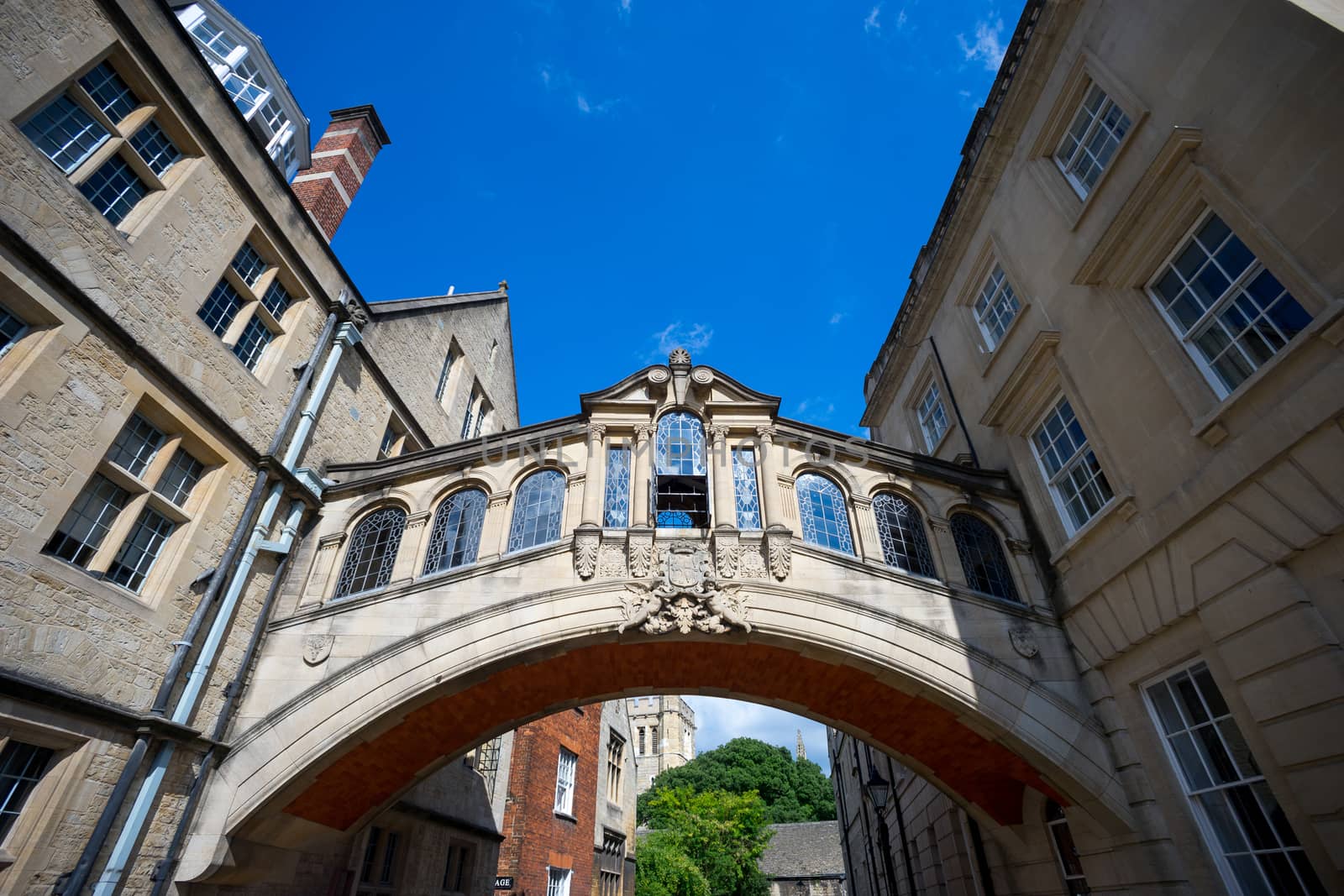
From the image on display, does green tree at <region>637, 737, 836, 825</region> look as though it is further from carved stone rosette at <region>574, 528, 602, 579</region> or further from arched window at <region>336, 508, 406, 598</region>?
carved stone rosette at <region>574, 528, 602, 579</region>

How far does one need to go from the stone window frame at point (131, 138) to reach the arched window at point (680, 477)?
7454 millimetres

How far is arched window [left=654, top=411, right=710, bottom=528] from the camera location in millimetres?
10586

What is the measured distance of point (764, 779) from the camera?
59062mm

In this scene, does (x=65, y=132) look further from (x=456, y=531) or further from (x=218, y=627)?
(x=456, y=531)

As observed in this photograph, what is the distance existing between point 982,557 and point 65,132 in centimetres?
1322

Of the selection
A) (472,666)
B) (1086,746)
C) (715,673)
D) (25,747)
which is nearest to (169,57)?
(25,747)

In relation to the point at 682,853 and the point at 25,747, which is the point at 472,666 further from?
the point at 682,853

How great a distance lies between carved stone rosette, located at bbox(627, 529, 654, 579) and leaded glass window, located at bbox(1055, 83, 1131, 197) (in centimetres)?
802

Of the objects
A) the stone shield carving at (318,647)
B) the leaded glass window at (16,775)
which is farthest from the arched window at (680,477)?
the leaded glass window at (16,775)

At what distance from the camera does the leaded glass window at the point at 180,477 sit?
8.53m

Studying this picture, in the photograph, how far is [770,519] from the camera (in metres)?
10.0

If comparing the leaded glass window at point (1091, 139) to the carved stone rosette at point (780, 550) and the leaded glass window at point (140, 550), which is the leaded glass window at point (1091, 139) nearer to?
the carved stone rosette at point (780, 550)

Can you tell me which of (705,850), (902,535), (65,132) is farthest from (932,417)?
(705,850)

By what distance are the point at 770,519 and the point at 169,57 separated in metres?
10.2
